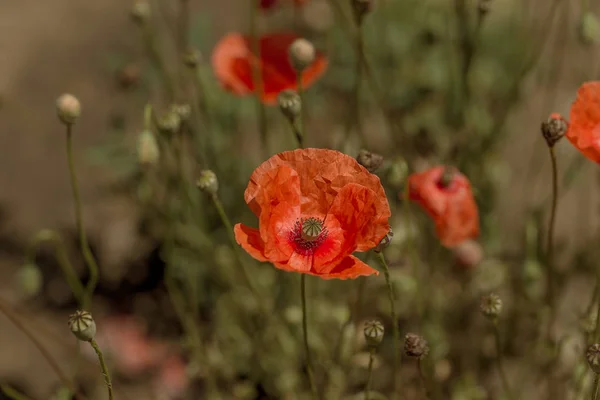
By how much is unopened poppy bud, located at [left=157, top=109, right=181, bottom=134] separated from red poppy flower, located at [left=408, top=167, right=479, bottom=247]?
61cm

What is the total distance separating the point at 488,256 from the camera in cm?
225

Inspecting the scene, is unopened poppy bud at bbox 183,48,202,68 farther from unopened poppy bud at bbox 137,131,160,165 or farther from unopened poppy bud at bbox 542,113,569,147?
unopened poppy bud at bbox 542,113,569,147

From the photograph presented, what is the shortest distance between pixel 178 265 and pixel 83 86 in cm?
115

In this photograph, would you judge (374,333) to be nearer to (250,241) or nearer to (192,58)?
(250,241)

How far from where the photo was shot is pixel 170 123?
1.60 meters

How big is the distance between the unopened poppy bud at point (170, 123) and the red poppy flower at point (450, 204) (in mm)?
607

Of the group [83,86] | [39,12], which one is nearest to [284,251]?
[83,86]

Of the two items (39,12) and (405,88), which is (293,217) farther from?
(39,12)

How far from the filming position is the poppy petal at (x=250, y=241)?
4.06ft

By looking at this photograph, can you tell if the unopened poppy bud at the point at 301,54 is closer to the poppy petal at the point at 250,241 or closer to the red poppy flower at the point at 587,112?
the poppy petal at the point at 250,241

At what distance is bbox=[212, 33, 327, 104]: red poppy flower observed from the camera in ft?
6.77

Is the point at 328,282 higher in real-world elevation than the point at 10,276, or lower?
higher

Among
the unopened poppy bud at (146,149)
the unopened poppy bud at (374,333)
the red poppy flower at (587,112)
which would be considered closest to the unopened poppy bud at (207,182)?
the unopened poppy bud at (146,149)

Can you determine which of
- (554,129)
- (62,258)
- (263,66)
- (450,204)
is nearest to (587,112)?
(554,129)
